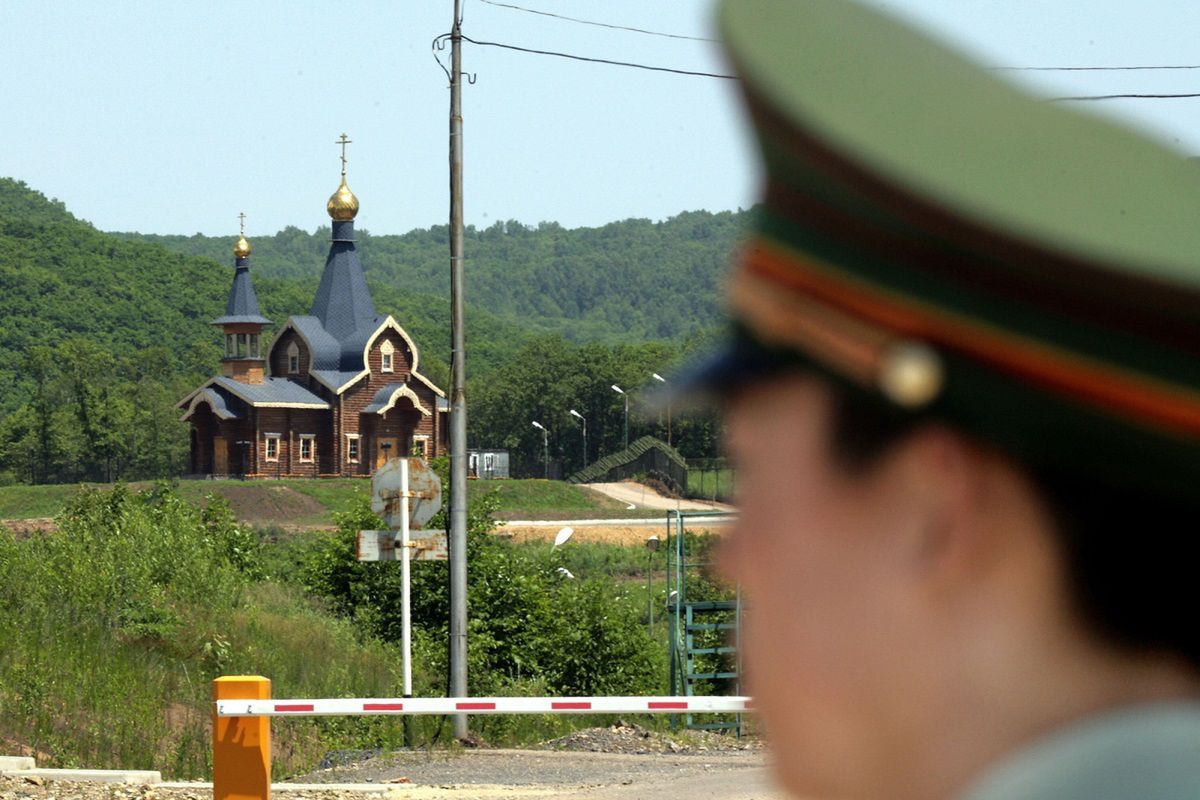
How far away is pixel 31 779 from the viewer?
11.4 metres

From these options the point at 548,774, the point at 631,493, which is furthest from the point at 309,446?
the point at 548,774

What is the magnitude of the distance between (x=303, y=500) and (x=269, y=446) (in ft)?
18.8

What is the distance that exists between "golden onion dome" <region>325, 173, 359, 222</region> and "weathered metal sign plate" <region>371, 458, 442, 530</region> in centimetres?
5649

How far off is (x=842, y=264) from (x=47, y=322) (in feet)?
453

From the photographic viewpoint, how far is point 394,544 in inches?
556

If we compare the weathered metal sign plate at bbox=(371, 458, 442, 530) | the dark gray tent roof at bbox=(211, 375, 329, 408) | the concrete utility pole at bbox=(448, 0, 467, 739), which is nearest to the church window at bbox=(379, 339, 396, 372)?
the dark gray tent roof at bbox=(211, 375, 329, 408)

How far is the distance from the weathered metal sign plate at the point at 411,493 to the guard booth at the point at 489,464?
7696 cm

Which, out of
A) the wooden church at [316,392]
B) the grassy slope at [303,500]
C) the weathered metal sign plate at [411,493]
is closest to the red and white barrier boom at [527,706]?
the weathered metal sign plate at [411,493]

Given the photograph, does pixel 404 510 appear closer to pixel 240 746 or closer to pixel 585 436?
pixel 240 746

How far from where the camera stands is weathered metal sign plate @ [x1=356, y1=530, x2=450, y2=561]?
552 inches

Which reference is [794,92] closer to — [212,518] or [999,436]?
[999,436]

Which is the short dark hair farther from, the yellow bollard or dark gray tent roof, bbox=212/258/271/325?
dark gray tent roof, bbox=212/258/271/325

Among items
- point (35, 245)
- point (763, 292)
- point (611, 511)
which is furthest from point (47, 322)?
point (763, 292)

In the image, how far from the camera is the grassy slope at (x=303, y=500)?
70688 millimetres
